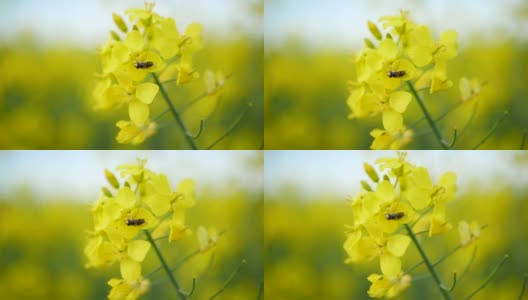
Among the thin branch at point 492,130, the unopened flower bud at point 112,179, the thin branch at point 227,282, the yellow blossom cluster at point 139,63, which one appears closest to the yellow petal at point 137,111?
the yellow blossom cluster at point 139,63

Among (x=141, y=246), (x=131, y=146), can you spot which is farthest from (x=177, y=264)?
(x=131, y=146)

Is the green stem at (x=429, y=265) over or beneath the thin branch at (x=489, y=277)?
over

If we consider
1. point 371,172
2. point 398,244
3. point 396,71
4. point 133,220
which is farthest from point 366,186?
point 133,220

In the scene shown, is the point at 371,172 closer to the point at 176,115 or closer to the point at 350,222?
the point at 350,222

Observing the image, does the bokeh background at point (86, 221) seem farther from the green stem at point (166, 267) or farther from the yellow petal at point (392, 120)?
the yellow petal at point (392, 120)

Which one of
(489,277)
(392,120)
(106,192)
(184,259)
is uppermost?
(106,192)

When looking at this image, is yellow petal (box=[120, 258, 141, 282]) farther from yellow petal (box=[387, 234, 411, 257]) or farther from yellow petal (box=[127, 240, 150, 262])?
yellow petal (box=[387, 234, 411, 257])
